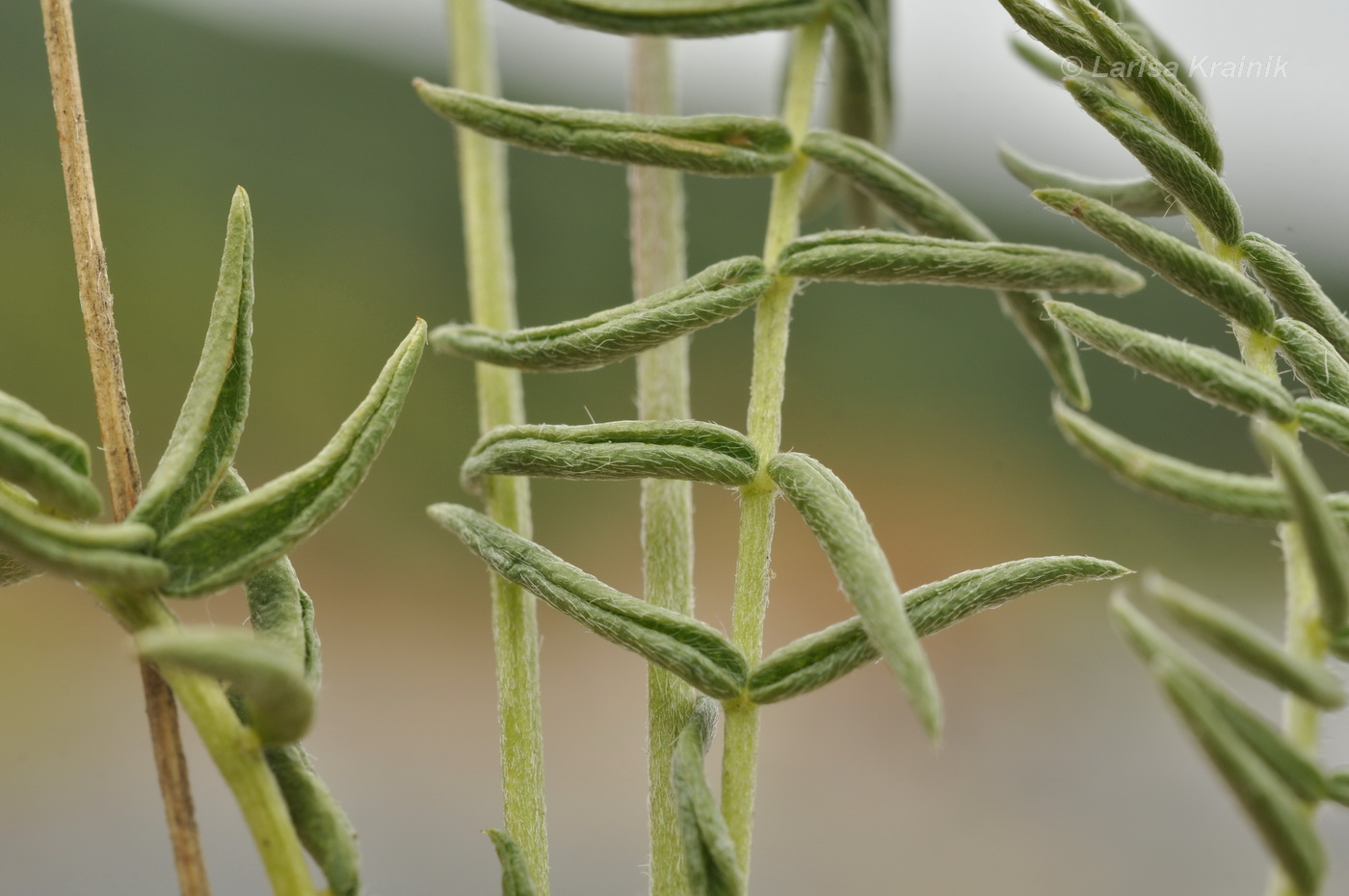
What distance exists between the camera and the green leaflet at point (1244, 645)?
0.67 ft

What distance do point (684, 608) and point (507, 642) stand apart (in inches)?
2.4

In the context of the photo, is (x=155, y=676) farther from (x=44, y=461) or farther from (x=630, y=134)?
(x=630, y=134)

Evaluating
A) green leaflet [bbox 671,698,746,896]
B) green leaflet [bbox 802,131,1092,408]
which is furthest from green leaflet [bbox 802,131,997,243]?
green leaflet [bbox 671,698,746,896]

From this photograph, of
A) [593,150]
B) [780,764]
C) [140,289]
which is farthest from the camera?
[780,764]

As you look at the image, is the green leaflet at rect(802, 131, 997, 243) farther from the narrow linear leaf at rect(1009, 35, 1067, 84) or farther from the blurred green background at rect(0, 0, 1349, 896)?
the blurred green background at rect(0, 0, 1349, 896)

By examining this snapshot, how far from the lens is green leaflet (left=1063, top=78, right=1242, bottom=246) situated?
31 cm

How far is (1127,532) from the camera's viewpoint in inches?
93.7

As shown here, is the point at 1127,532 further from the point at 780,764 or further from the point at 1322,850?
the point at 1322,850

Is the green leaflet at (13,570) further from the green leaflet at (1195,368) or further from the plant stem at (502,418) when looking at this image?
the green leaflet at (1195,368)

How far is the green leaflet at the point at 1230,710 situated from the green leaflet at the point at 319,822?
0.61 feet

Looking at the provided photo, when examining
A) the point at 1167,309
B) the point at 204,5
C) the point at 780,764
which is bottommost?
the point at 780,764

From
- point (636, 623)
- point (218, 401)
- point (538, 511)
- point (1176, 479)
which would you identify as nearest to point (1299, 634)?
point (1176, 479)

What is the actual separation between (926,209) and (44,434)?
11.3 inches

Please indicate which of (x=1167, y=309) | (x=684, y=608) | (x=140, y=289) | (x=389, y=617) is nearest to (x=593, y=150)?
(x=684, y=608)
